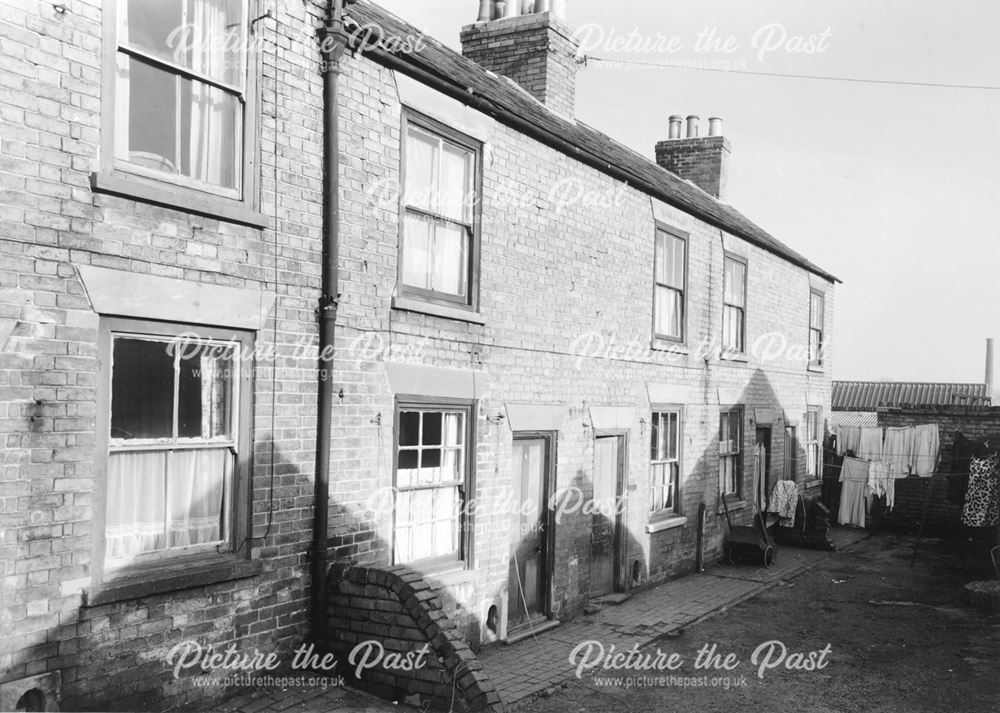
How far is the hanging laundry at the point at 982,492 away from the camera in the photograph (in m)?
15.3

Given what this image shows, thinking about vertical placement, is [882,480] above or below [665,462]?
below

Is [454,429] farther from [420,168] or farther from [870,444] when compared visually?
[870,444]

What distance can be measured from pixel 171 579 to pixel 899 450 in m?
17.3

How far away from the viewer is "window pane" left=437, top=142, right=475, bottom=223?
880 cm

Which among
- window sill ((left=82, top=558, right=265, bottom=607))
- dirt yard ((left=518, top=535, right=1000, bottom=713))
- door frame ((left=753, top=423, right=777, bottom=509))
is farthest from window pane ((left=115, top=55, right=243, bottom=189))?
door frame ((left=753, top=423, right=777, bottom=509))

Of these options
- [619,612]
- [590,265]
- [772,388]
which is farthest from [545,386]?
[772,388]

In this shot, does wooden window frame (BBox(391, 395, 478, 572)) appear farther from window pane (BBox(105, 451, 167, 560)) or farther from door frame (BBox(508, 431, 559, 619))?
window pane (BBox(105, 451, 167, 560))

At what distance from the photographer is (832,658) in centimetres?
962

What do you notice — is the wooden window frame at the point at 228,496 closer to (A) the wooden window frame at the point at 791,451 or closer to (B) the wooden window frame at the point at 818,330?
(A) the wooden window frame at the point at 791,451

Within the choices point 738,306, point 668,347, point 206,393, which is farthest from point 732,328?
point 206,393

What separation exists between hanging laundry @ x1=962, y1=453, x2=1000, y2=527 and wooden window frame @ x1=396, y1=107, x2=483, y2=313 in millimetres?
11215

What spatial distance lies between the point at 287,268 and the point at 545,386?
4374 mm

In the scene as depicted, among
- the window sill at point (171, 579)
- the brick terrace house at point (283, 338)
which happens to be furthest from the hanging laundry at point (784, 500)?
the window sill at point (171, 579)

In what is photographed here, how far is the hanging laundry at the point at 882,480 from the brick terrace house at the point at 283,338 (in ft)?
29.1
